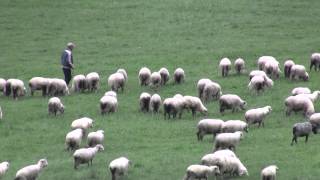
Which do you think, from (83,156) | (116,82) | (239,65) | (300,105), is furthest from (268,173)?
(239,65)

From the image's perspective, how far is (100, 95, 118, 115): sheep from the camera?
35719 millimetres

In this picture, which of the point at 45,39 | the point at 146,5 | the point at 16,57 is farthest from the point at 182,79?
the point at 146,5

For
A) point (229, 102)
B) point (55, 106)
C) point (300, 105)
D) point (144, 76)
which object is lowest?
point (55, 106)

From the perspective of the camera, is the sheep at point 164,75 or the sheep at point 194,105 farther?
the sheep at point 164,75

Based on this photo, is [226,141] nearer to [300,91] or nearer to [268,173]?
[268,173]

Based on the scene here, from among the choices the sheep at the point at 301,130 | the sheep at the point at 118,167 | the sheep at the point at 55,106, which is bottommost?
the sheep at the point at 55,106

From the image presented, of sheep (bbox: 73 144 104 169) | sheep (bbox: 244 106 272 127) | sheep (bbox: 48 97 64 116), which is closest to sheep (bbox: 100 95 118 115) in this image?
sheep (bbox: 48 97 64 116)

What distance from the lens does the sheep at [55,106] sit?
35.8 metres

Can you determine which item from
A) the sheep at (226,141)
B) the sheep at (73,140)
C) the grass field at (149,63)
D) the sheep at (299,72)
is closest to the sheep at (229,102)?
the grass field at (149,63)

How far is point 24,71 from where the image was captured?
4762 cm

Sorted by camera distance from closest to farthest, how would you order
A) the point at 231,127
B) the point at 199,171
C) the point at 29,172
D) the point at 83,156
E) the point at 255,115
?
the point at 199,171, the point at 29,172, the point at 83,156, the point at 231,127, the point at 255,115

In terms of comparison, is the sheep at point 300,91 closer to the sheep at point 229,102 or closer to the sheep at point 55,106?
the sheep at point 229,102

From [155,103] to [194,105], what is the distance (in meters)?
1.95

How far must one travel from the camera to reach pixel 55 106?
35.9 m
